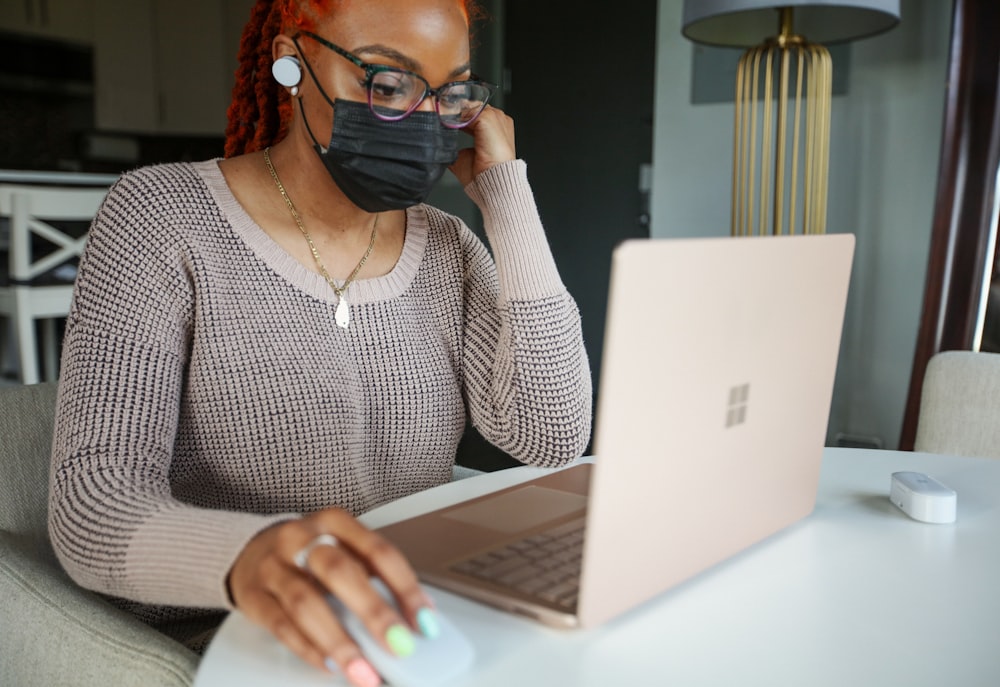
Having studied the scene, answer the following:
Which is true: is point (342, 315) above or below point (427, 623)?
above

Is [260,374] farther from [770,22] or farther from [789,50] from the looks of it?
[770,22]

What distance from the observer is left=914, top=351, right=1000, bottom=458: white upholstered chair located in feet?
4.22

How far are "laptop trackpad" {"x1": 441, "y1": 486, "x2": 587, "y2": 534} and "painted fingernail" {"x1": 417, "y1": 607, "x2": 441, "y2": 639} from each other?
0.22 metres

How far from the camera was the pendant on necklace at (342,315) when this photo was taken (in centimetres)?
101

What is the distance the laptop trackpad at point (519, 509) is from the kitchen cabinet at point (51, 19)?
4.80m

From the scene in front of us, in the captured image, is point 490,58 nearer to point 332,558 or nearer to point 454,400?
point 454,400

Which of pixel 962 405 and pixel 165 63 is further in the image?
pixel 165 63

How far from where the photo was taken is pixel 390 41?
3.13ft

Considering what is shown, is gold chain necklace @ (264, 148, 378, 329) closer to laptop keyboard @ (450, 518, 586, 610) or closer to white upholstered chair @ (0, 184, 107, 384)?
laptop keyboard @ (450, 518, 586, 610)

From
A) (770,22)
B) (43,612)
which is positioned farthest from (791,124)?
(43,612)

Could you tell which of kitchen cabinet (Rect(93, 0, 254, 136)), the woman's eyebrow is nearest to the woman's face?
the woman's eyebrow

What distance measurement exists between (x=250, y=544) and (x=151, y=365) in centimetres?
31

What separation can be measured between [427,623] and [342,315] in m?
0.56

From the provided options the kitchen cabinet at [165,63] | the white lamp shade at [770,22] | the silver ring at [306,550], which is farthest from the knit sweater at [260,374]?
the kitchen cabinet at [165,63]
